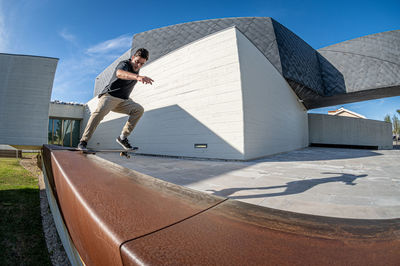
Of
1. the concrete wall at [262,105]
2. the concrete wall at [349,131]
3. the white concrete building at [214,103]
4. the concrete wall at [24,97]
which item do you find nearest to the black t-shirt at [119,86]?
the white concrete building at [214,103]

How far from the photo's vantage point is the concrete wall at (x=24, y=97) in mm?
10555

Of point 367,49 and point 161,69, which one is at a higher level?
point 367,49

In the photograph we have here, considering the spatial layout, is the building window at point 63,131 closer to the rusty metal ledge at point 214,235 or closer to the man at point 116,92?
the man at point 116,92

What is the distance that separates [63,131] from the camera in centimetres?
1603

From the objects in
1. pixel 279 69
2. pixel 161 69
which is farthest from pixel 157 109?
pixel 279 69

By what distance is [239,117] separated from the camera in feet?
18.6

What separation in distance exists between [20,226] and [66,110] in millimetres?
16205

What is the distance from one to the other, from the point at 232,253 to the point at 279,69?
12008mm

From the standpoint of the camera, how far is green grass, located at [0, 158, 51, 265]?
2818 mm

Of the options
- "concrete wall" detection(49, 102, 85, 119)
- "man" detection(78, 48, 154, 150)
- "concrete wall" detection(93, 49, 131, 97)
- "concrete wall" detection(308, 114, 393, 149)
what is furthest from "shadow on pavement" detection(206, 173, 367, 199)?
"concrete wall" detection(49, 102, 85, 119)

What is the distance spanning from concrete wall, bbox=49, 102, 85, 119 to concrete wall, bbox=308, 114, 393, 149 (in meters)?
24.8

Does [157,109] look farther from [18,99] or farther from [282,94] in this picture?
[18,99]

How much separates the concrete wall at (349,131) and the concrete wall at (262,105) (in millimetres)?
9428

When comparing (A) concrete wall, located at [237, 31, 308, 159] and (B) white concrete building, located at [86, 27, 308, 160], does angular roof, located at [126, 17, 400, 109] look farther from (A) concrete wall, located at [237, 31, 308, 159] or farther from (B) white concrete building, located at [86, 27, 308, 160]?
(B) white concrete building, located at [86, 27, 308, 160]
